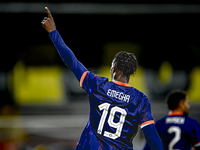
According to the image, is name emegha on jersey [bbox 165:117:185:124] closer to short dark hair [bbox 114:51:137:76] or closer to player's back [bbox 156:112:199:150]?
player's back [bbox 156:112:199:150]

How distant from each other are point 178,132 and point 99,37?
34.7 ft

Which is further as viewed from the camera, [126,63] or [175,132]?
[175,132]

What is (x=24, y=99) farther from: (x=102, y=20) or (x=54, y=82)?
(x=102, y=20)

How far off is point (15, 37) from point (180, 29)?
23.8ft

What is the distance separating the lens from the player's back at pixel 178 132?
3904 mm

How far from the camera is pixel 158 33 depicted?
1436 cm

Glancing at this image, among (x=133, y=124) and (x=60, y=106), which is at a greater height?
(x=133, y=124)

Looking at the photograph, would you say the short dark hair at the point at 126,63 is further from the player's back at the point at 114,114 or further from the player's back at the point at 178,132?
the player's back at the point at 178,132

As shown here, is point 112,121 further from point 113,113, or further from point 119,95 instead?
point 119,95

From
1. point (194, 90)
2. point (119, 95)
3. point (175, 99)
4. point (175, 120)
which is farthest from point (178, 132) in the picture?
point (194, 90)

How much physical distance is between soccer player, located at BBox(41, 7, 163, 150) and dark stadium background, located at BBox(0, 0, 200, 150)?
1139cm

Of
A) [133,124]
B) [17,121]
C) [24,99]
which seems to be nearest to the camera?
[133,124]

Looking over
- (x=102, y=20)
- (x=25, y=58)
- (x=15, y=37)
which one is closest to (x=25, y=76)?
(x=25, y=58)

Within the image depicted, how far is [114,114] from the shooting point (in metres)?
2.36
